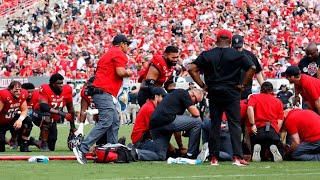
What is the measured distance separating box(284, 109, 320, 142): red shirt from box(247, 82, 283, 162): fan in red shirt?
22 centimetres

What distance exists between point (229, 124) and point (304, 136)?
1.68 meters

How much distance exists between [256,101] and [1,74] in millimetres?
27418

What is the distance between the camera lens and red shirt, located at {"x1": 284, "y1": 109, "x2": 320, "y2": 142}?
1700cm

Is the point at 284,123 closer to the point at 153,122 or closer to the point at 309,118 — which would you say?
the point at 309,118

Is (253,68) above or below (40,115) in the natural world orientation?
above

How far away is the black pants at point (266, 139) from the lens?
17094 mm

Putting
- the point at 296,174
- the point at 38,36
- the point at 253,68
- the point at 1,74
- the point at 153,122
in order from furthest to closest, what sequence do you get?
1. the point at 38,36
2. the point at 1,74
3. the point at 153,122
4. the point at 253,68
5. the point at 296,174

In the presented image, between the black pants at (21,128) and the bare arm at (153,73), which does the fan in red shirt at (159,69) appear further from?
the black pants at (21,128)

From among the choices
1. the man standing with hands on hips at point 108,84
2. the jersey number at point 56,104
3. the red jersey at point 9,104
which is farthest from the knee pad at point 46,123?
the man standing with hands on hips at point 108,84

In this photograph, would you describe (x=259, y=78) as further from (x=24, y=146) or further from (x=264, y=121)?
(x=24, y=146)

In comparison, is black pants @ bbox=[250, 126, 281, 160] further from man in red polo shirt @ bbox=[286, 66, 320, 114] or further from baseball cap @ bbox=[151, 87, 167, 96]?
baseball cap @ bbox=[151, 87, 167, 96]

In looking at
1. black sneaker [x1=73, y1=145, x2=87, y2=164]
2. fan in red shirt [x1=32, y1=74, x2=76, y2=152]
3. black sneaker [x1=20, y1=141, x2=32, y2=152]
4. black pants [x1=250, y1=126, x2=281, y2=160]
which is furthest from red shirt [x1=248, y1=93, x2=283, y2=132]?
black sneaker [x1=20, y1=141, x2=32, y2=152]

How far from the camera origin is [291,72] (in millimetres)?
17453

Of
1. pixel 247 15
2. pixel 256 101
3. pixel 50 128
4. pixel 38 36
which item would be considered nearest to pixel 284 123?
pixel 256 101
